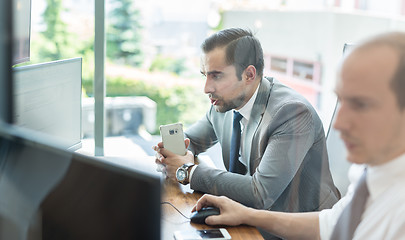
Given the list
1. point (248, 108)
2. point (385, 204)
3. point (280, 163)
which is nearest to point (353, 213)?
point (385, 204)

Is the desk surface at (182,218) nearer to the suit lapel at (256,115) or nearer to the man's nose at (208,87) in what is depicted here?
the suit lapel at (256,115)

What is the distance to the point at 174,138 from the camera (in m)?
1.73

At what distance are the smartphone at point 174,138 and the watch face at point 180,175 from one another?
0.44 feet

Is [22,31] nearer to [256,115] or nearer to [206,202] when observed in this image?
[256,115]

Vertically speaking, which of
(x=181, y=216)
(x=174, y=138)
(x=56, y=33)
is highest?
(x=56, y=33)

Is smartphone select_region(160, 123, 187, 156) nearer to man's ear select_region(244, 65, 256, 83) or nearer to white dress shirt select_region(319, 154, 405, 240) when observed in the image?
man's ear select_region(244, 65, 256, 83)

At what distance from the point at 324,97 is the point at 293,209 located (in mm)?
886

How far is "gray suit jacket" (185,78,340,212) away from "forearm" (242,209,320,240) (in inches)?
6.9

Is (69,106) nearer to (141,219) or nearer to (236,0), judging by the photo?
(141,219)

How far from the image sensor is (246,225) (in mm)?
1271

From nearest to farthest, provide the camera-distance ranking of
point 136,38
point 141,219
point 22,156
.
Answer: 1. point 141,219
2. point 22,156
3. point 136,38

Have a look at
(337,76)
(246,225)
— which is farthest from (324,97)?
(337,76)

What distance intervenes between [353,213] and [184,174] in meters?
0.65

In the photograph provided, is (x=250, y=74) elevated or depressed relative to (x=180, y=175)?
elevated
